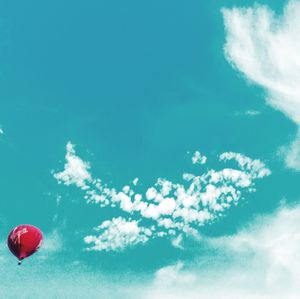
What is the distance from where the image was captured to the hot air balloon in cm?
4988

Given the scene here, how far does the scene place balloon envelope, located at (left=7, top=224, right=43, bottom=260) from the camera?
49.9m

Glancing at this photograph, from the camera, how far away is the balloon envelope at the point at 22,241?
164ft

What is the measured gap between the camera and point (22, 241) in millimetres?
49844

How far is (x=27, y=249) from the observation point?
5031 cm

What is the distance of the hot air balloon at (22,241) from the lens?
164 feet

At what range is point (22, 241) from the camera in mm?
49844
